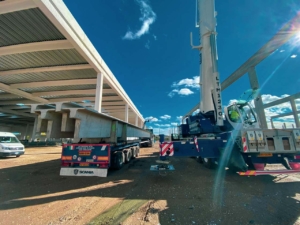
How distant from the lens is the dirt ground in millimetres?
2889

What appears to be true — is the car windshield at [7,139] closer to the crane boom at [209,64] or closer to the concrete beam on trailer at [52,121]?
the concrete beam on trailer at [52,121]

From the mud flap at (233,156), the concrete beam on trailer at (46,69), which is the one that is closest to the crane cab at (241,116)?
the mud flap at (233,156)

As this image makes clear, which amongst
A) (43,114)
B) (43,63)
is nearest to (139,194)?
(43,114)

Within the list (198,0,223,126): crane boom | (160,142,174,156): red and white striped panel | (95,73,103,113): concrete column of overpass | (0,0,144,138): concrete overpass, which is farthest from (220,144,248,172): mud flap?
(95,73,103,113): concrete column of overpass

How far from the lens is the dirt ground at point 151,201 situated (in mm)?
2889

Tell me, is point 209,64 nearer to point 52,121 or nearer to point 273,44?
point 273,44

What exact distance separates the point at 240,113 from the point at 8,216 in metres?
7.58

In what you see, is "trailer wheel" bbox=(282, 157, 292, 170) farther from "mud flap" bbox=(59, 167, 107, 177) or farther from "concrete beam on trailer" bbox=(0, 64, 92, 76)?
"concrete beam on trailer" bbox=(0, 64, 92, 76)

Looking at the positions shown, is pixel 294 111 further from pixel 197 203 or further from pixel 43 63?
pixel 43 63

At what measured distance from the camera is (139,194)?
412 centimetres

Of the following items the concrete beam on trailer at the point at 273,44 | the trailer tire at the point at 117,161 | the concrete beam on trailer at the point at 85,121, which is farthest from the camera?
the concrete beam on trailer at the point at 273,44

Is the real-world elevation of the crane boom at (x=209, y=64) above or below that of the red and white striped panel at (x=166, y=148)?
above

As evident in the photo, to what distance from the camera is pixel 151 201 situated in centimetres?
367

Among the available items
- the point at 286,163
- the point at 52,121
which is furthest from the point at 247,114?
the point at 52,121
